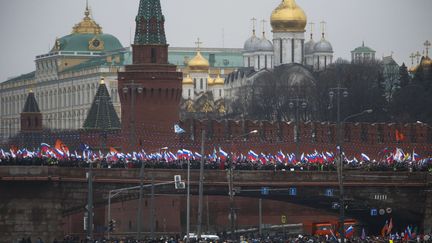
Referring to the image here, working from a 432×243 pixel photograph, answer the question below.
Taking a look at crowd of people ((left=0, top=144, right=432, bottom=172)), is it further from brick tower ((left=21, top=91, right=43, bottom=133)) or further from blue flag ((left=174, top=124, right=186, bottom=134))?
brick tower ((left=21, top=91, right=43, bottom=133))

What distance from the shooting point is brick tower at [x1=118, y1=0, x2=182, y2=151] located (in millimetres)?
162375

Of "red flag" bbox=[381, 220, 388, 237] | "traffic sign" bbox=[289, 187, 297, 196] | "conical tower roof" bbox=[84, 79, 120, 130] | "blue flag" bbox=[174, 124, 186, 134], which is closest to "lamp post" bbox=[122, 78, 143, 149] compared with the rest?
"blue flag" bbox=[174, 124, 186, 134]

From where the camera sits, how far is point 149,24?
16350 centimetres

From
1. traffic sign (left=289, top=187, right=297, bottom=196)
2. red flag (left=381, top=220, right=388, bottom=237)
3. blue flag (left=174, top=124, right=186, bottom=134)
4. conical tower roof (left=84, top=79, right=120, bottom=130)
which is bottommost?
red flag (left=381, top=220, right=388, bottom=237)

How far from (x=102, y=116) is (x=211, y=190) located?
160 ft

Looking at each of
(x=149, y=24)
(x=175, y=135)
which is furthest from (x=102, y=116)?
(x=175, y=135)

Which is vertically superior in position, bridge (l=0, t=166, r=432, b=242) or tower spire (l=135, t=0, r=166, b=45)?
tower spire (l=135, t=0, r=166, b=45)

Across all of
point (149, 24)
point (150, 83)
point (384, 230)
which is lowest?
point (384, 230)

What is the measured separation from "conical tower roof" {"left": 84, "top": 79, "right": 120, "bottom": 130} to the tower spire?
1534 cm

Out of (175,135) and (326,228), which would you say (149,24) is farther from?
(326,228)

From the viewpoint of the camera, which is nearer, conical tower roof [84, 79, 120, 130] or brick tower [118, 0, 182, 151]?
brick tower [118, 0, 182, 151]

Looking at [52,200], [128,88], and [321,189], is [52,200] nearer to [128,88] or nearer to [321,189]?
[321,189]

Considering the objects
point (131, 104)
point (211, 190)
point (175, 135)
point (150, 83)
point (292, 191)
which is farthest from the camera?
point (150, 83)

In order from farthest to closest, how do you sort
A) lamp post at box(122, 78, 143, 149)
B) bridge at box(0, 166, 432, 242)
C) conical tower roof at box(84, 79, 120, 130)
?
1. conical tower roof at box(84, 79, 120, 130)
2. lamp post at box(122, 78, 143, 149)
3. bridge at box(0, 166, 432, 242)
